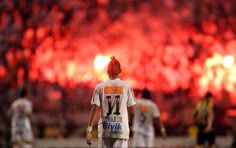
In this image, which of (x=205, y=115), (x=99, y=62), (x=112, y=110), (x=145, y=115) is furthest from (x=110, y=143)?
(x=99, y=62)

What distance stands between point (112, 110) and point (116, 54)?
21.7 m

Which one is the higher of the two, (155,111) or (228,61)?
(228,61)

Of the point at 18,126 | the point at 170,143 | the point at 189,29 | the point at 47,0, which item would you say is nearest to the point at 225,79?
the point at 189,29

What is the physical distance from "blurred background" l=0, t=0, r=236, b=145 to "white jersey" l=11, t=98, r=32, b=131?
36.0 feet

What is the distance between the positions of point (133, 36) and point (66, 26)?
343 cm

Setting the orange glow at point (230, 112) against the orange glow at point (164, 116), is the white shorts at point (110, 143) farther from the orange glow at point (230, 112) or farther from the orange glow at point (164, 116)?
the orange glow at point (230, 112)

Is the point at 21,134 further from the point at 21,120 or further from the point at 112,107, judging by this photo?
Answer: the point at 112,107

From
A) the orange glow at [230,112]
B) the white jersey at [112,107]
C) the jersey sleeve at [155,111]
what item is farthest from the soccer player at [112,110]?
the orange glow at [230,112]

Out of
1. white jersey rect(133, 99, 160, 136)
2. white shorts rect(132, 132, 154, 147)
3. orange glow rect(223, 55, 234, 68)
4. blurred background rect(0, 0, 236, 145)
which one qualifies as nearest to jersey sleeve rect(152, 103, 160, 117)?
white jersey rect(133, 99, 160, 136)

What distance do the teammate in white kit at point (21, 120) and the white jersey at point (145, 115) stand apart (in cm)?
339

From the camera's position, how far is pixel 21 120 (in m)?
17.2

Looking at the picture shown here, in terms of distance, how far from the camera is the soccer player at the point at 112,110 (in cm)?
973

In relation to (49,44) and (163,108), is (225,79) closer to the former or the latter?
(163,108)

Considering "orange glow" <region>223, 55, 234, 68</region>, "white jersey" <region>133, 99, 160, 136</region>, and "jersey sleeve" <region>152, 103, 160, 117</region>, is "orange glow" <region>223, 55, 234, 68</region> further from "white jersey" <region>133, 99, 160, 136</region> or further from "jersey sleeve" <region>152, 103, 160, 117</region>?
"jersey sleeve" <region>152, 103, 160, 117</region>
